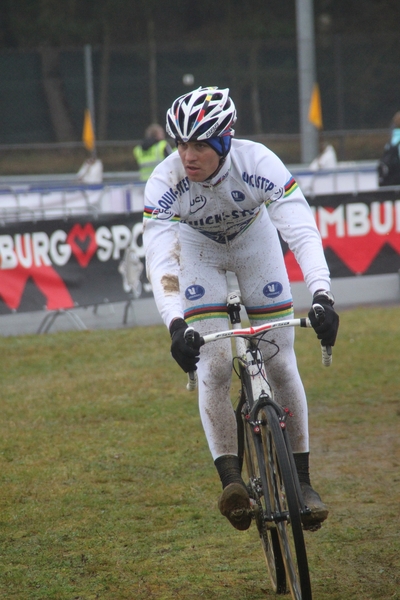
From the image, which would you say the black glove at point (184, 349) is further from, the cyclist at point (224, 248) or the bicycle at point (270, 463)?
the cyclist at point (224, 248)

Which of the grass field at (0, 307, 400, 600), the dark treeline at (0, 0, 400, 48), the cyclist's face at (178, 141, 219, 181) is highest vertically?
the dark treeline at (0, 0, 400, 48)

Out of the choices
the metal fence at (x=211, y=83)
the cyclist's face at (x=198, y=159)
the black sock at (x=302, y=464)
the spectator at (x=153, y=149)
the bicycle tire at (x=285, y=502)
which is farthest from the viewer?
the metal fence at (x=211, y=83)

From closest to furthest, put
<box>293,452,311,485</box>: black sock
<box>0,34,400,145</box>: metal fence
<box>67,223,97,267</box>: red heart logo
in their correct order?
1. <box>293,452,311,485</box>: black sock
2. <box>67,223,97,267</box>: red heart logo
3. <box>0,34,400,145</box>: metal fence

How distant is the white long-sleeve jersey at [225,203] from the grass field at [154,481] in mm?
1596

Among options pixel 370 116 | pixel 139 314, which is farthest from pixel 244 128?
pixel 139 314

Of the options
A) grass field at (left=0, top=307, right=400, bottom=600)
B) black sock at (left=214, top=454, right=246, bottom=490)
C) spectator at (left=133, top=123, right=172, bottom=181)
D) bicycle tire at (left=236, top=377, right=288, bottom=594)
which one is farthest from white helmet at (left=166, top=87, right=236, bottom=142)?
spectator at (left=133, top=123, right=172, bottom=181)

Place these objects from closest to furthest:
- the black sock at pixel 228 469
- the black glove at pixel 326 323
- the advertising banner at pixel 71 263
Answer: the black glove at pixel 326 323 → the black sock at pixel 228 469 → the advertising banner at pixel 71 263

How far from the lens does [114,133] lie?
28.0 m

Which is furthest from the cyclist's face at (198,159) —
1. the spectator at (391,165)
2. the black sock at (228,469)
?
the spectator at (391,165)

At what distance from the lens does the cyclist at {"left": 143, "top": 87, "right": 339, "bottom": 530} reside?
420cm

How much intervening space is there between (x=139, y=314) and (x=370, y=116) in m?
16.7

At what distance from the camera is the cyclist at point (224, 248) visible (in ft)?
13.8

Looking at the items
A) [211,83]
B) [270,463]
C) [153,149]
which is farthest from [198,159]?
[211,83]

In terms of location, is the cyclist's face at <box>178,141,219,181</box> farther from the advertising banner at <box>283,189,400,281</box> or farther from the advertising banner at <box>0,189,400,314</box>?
the advertising banner at <box>283,189,400,281</box>
